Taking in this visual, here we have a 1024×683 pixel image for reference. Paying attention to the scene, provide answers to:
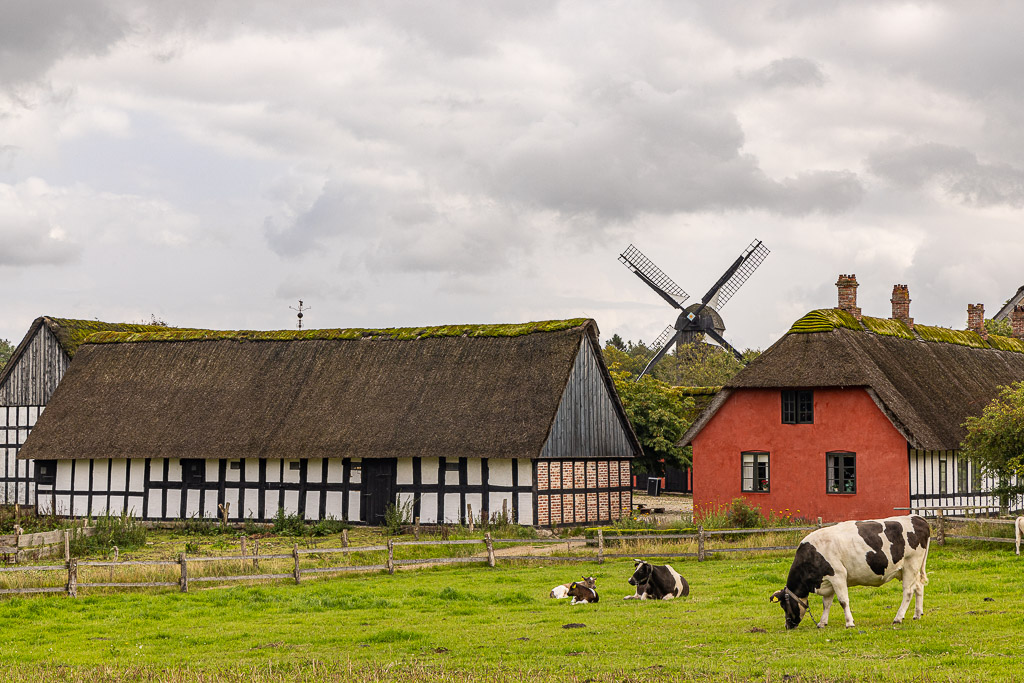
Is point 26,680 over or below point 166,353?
below

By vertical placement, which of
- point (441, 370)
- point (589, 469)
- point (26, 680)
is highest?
point (441, 370)

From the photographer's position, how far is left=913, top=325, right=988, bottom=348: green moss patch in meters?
37.7

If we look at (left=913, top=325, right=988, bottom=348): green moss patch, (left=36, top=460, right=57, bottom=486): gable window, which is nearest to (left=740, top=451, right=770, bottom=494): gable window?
(left=913, top=325, right=988, bottom=348): green moss patch

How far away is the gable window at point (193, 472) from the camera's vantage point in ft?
121

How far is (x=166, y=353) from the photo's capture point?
40.9 meters

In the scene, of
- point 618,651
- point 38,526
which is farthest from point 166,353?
point 618,651

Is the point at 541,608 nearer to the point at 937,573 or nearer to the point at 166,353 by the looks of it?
the point at 937,573

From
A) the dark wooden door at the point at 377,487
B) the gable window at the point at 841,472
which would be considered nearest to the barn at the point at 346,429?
the dark wooden door at the point at 377,487

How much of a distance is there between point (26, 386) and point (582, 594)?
101 feet

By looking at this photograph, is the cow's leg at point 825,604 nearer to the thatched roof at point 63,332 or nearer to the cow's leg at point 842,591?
the cow's leg at point 842,591

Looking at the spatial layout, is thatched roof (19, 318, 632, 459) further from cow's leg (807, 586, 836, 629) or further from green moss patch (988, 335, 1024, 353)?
cow's leg (807, 586, 836, 629)

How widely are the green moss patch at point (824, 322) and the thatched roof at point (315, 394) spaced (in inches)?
239

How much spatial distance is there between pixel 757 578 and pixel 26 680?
1205 centimetres

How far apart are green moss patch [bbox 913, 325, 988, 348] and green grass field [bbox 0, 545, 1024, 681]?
55.7 ft
